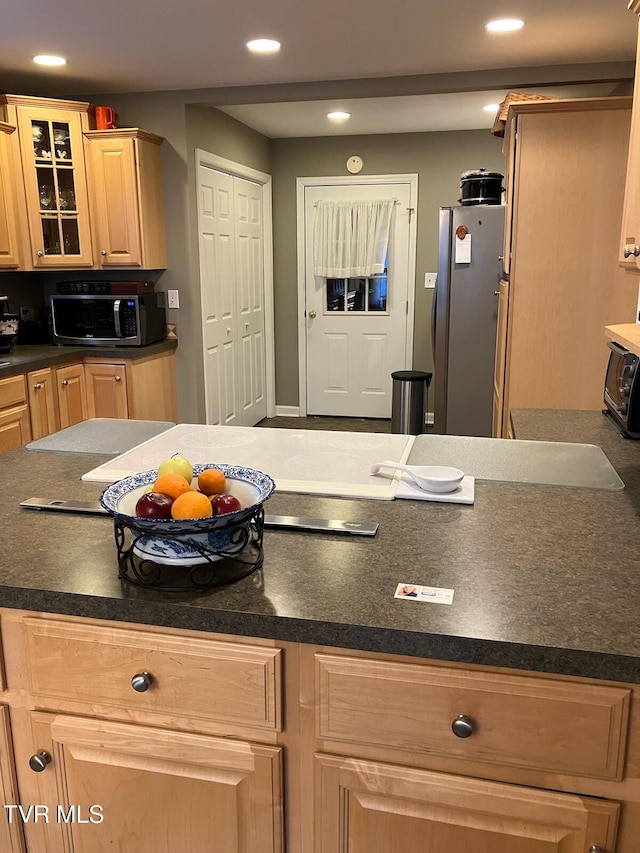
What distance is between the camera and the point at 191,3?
9.30 ft

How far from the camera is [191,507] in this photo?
3.74 feet

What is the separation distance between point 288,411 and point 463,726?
18.2ft

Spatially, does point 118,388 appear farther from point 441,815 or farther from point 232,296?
point 441,815

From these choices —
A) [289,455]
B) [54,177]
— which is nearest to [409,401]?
[54,177]

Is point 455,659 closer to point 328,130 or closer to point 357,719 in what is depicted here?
point 357,719

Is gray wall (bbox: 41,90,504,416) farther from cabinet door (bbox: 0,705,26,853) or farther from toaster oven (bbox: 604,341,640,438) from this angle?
cabinet door (bbox: 0,705,26,853)

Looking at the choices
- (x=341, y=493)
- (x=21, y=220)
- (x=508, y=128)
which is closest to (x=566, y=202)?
(x=508, y=128)

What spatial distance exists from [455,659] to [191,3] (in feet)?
9.25

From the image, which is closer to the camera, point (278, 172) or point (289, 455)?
point (289, 455)

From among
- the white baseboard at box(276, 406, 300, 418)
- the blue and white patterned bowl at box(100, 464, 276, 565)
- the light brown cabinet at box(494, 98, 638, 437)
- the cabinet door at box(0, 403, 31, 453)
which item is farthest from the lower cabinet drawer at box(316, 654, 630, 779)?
the white baseboard at box(276, 406, 300, 418)

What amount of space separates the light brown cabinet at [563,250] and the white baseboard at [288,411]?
123 inches

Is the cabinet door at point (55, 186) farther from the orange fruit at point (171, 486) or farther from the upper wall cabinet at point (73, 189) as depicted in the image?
the orange fruit at point (171, 486)

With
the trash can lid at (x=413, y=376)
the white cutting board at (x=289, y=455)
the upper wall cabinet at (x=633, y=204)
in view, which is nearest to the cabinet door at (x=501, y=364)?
the trash can lid at (x=413, y=376)

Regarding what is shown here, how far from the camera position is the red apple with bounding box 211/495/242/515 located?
46.5 inches
